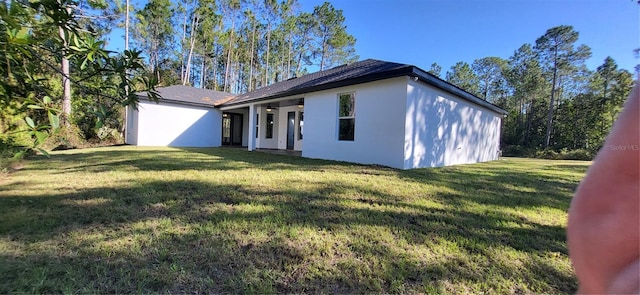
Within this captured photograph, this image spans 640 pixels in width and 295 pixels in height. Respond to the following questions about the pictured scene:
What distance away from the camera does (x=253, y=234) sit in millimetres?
2979

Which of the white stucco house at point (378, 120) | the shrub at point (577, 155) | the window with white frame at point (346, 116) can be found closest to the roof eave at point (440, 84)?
the white stucco house at point (378, 120)

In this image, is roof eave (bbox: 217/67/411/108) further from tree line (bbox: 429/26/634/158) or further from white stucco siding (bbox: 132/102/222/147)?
tree line (bbox: 429/26/634/158)

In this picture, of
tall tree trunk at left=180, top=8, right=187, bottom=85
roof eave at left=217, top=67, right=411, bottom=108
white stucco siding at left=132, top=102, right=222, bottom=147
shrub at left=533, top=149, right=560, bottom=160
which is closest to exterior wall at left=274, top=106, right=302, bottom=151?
roof eave at left=217, top=67, right=411, bottom=108

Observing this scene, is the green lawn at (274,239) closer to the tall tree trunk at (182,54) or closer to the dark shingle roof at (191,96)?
the dark shingle roof at (191,96)

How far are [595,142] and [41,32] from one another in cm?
3363

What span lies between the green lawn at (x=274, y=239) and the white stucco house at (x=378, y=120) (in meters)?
3.30

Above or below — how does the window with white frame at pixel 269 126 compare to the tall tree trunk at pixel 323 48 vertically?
below

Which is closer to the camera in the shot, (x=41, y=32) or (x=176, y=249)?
(x=41, y=32)

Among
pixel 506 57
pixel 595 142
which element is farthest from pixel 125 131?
pixel 506 57

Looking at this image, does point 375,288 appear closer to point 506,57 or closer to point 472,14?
point 472,14

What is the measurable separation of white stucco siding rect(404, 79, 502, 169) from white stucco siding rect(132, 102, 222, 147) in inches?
517

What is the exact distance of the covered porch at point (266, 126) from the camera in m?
14.0

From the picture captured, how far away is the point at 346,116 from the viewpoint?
944 cm

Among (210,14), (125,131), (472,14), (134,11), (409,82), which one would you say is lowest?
(125,131)
